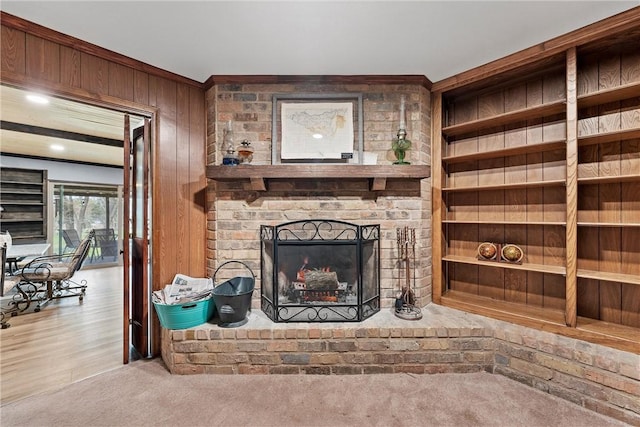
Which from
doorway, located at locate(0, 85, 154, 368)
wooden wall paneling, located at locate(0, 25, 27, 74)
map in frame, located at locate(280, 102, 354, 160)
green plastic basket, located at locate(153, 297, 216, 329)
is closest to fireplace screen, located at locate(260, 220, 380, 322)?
green plastic basket, located at locate(153, 297, 216, 329)

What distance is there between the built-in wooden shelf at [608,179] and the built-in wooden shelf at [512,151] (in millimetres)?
300

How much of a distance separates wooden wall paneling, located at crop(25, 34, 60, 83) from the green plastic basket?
1681 mm

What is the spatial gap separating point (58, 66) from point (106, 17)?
21.1 inches

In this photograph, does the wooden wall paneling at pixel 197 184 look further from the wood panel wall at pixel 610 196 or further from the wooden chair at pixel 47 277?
the wood panel wall at pixel 610 196

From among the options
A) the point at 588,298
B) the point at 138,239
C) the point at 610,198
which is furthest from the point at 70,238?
the point at 610,198

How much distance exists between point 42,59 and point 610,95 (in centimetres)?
371

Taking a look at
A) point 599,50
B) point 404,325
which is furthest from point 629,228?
point 404,325

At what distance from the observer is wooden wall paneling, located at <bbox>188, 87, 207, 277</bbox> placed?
252 centimetres

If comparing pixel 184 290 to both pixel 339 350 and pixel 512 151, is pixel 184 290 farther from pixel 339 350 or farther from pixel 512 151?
pixel 512 151

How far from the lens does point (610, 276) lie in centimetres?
191

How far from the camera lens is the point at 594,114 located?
80.7 inches

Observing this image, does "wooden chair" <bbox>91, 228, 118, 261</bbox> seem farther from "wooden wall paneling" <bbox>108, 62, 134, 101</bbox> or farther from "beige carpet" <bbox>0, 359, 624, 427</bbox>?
"wooden wall paneling" <bbox>108, 62, 134, 101</bbox>

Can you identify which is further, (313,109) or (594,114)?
(313,109)

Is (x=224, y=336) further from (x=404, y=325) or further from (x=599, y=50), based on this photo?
(x=599, y=50)
